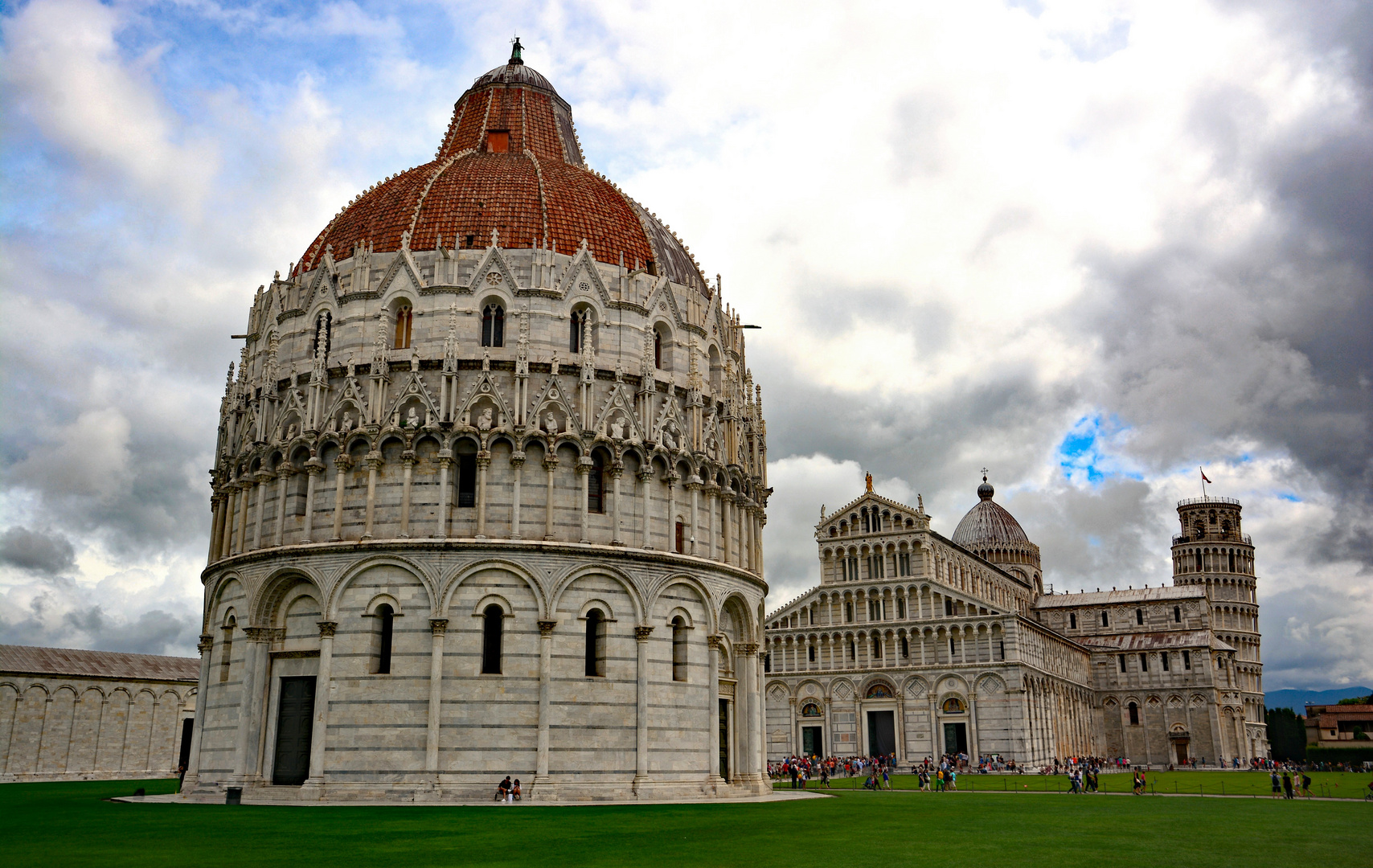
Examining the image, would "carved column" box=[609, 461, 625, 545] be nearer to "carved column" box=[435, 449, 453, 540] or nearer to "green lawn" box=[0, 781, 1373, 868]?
"carved column" box=[435, 449, 453, 540]

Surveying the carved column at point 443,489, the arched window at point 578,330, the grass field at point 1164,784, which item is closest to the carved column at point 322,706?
the carved column at point 443,489

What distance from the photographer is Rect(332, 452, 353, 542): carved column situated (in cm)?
3594

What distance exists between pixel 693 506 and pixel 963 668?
4825cm

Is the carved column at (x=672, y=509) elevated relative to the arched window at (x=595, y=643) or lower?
elevated

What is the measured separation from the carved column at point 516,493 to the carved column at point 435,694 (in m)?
3.55

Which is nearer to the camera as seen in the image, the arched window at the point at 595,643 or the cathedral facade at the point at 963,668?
the arched window at the point at 595,643

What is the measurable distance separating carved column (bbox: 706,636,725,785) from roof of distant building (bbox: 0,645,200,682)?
111 ft

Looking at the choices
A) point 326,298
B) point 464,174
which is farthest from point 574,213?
point 326,298

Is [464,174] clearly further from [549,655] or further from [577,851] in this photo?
[577,851]

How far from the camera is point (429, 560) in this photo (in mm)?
34938

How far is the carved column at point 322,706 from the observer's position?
33.7 meters

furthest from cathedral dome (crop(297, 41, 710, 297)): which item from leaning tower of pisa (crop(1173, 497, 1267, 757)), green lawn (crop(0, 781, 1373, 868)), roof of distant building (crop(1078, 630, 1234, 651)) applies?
leaning tower of pisa (crop(1173, 497, 1267, 757))

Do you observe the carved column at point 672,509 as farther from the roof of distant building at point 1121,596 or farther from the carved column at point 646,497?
the roof of distant building at point 1121,596

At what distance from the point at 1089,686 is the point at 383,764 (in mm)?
86740
